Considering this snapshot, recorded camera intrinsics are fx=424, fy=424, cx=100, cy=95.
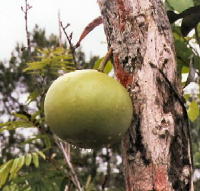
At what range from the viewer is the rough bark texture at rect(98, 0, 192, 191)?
36.4 inches

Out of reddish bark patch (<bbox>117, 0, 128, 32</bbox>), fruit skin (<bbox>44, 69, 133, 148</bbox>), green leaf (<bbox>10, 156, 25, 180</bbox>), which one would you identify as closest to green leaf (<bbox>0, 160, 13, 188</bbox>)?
green leaf (<bbox>10, 156, 25, 180</bbox>)

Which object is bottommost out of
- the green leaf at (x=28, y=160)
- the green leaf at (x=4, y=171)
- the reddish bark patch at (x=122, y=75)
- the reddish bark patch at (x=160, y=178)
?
the green leaf at (x=4, y=171)

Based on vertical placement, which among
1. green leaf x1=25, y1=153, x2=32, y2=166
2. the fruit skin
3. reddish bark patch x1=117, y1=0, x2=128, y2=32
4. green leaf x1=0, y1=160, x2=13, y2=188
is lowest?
green leaf x1=0, y1=160, x2=13, y2=188

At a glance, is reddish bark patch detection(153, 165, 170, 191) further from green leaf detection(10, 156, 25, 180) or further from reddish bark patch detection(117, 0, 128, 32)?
green leaf detection(10, 156, 25, 180)

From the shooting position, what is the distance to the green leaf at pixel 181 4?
1259 millimetres

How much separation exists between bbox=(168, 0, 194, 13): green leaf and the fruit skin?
419 mm

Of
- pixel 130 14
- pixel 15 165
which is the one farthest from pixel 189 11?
pixel 15 165

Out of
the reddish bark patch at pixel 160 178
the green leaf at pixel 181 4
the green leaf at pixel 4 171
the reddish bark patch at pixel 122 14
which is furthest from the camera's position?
the green leaf at pixel 4 171

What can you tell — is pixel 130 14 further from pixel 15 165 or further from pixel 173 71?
pixel 15 165

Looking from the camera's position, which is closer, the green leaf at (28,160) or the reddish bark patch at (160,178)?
the reddish bark patch at (160,178)

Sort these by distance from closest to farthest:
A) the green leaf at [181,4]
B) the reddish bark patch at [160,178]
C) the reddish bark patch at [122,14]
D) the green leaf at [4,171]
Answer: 1. the reddish bark patch at [160,178]
2. the reddish bark patch at [122,14]
3. the green leaf at [181,4]
4. the green leaf at [4,171]

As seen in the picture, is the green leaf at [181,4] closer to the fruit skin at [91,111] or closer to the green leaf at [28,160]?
the fruit skin at [91,111]

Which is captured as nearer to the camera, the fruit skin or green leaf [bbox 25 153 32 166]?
the fruit skin

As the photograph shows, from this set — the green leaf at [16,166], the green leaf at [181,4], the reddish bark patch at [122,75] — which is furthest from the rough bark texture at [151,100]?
the green leaf at [16,166]
